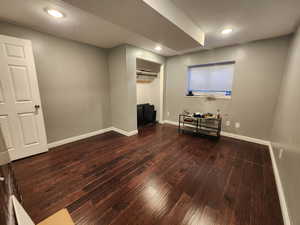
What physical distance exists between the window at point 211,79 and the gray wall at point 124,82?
4.87ft

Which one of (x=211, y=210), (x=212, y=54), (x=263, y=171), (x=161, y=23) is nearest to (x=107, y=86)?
(x=161, y=23)

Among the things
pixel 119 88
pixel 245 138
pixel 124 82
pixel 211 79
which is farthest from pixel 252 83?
pixel 119 88

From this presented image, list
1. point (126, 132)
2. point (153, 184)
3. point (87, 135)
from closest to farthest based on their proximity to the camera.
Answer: point (153, 184) < point (87, 135) < point (126, 132)

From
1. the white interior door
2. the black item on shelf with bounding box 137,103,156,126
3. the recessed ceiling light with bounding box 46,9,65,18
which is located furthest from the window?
the white interior door

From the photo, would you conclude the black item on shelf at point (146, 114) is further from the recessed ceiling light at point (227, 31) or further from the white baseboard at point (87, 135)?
the recessed ceiling light at point (227, 31)

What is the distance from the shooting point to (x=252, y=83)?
113 inches

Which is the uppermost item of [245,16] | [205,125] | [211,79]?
[245,16]

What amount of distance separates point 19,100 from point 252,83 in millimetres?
4776

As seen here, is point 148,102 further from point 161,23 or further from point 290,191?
point 290,191

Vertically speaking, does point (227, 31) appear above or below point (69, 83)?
above

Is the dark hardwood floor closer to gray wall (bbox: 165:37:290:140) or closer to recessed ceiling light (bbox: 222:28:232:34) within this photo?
gray wall (bbox: 165:37:290:140)

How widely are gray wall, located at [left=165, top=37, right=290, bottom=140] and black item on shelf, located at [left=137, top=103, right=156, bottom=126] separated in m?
1.73

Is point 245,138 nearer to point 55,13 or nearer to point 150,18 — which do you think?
point 150,18

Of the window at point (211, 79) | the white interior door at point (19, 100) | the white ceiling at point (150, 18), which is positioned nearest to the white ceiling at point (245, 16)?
the white ceiling at point (150, 18)
